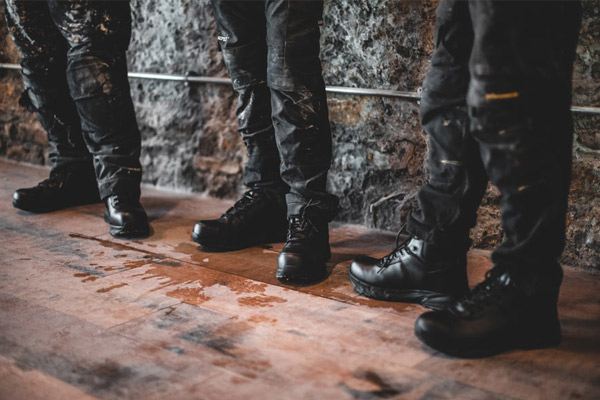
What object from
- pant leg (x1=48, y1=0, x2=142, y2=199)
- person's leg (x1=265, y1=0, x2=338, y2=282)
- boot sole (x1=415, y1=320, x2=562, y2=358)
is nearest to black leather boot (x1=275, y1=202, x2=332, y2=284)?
person's leg (x1=265, y1=0, x2=338, y2=282)

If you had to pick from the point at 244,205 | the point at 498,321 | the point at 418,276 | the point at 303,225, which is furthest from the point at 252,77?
the point at 498,321

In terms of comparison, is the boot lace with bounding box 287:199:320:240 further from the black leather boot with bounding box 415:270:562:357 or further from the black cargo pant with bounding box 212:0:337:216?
the black leather boot with bounding box 415:270:562:357

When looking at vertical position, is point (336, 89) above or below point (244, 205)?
above

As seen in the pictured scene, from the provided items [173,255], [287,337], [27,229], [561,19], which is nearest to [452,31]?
[561,19]

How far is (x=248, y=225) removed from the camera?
195 cm

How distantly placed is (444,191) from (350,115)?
87 centimetres

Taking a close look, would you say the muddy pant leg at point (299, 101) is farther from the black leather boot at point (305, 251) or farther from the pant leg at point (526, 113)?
the pant leg at point (526, 113)

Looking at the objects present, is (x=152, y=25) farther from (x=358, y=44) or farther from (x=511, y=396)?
(x=511, y=396)

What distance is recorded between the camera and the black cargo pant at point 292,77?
5.51 ft

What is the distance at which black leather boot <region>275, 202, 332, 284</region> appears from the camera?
1.62 metres

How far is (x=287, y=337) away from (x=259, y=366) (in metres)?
0.14

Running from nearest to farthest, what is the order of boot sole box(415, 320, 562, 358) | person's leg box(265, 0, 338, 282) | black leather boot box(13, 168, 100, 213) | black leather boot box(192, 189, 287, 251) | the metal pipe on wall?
boot sole box(415, 320, 562, 358) → person's leg box(265, 0, 338, 282) → the metal pipe on wall → black leather boot box(192, 189, 287, 251) → black leather boot box(13, 168, 100, 213)

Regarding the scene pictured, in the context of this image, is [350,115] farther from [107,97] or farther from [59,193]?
[59,193]

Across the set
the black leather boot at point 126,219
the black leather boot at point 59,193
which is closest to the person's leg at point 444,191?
the black leather boot at point 126,219
